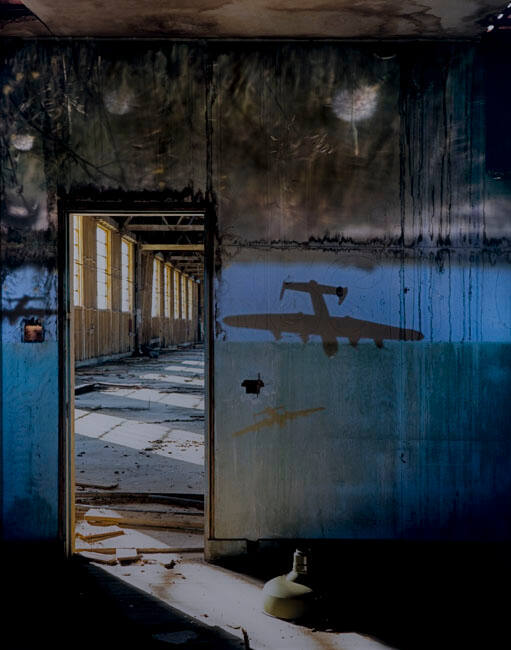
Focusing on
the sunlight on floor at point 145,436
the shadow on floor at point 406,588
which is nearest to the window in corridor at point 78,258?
the sunlight on floor at point 145,436

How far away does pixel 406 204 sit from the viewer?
10.9 feet

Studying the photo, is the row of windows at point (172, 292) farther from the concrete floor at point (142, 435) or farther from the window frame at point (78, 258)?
the concrete floor at point (142, 435)

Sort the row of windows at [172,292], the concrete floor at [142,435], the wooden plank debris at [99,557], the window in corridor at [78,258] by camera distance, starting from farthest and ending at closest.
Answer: the row of windows at [172,292] → the window in corridor at [78,258] → the concrete floor at [142,435] → the wooden plank debris at [99,557]

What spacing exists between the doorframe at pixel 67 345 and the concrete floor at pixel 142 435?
145cm

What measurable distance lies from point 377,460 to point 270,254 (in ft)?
5.00

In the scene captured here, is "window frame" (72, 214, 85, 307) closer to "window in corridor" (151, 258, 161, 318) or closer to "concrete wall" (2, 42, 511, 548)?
"window in corridor" (151, 258, 161, 318)

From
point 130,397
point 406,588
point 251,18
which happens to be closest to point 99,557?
point 406,588

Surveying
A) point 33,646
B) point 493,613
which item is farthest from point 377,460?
point 33,646

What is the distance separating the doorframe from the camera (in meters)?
3.26

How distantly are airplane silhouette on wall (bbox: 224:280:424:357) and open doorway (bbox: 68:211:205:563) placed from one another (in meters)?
0.82

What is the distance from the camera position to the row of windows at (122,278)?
14.1 meters

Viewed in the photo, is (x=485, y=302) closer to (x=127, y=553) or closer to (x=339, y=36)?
(x=339, y=36)

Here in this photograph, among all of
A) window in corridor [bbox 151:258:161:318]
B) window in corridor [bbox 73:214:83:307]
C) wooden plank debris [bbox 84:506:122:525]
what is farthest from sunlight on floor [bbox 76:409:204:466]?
window in corridor [bbox 151:258:161:318]

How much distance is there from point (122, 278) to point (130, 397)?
926 centimetres
